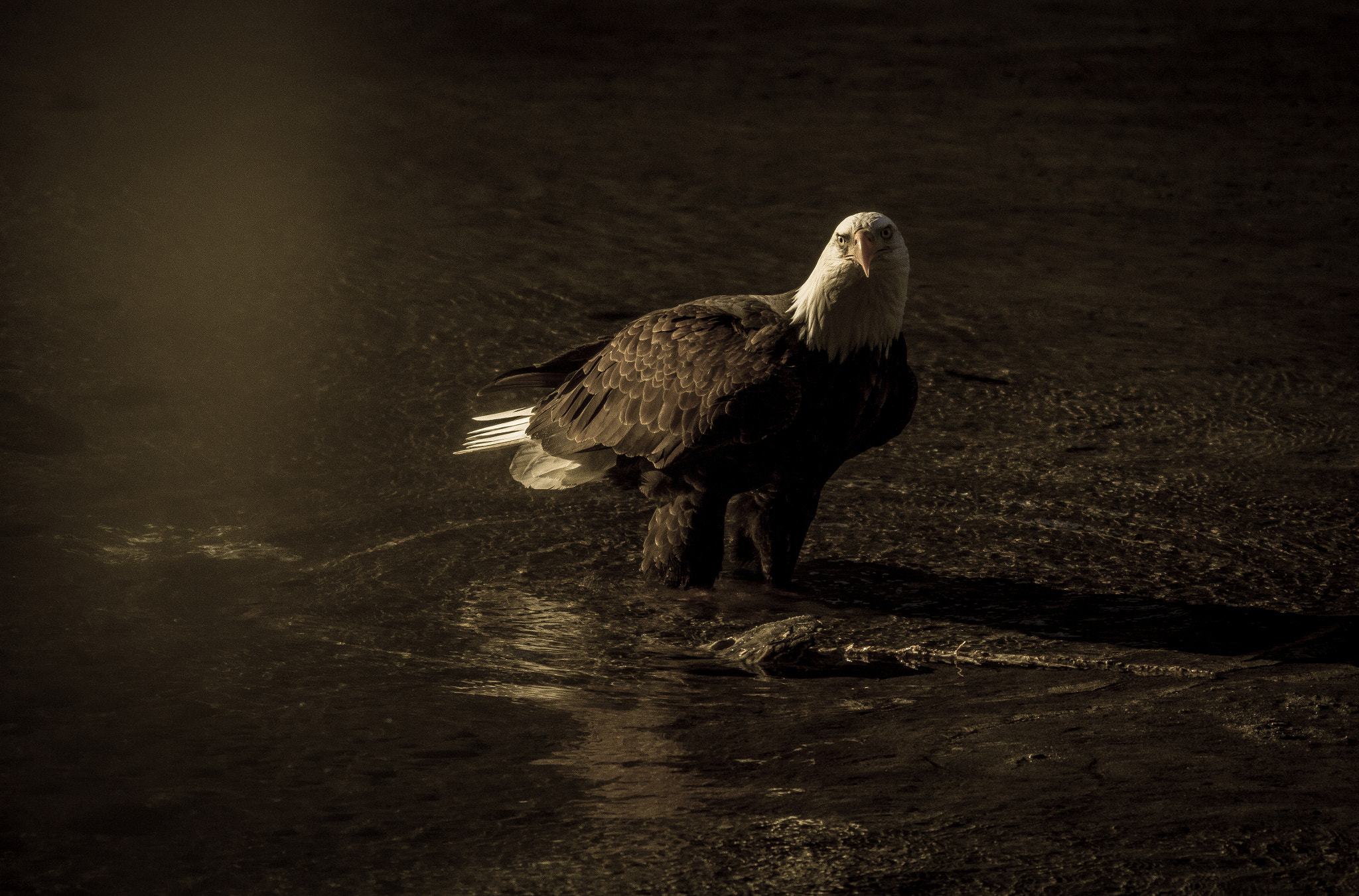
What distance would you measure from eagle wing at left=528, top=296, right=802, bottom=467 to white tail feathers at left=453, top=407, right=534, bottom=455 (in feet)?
0.98

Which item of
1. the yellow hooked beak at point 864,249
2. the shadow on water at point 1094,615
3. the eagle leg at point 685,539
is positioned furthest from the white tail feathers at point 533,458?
the yellow hooked beak at point 864,249

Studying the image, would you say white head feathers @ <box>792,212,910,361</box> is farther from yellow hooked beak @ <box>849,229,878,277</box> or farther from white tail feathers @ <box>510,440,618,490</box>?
white tail feathers @ <box>510,440,618,490</box>

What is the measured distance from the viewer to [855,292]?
167 inches

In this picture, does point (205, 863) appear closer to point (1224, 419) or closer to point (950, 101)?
point (1224, 419)

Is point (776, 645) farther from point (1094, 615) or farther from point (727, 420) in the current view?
point (1094, 615)

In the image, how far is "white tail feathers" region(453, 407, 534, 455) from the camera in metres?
5.20

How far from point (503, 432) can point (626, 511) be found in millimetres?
507

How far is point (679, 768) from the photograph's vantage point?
3352 millimetres

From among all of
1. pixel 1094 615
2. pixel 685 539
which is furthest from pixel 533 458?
pixel 1094 615

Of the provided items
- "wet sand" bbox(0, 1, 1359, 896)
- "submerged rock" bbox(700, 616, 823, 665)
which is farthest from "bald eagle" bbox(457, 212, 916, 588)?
"submerged rock" bbox(700, 616, 823, 665)

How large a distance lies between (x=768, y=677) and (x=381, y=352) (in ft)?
10.1

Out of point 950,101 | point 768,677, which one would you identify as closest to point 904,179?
point 950,101

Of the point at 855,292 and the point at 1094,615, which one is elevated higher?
the point at 855,292

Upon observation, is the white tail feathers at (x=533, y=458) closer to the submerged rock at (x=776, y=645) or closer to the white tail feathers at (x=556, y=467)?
the white tail feathers at (x=556, y=467)
